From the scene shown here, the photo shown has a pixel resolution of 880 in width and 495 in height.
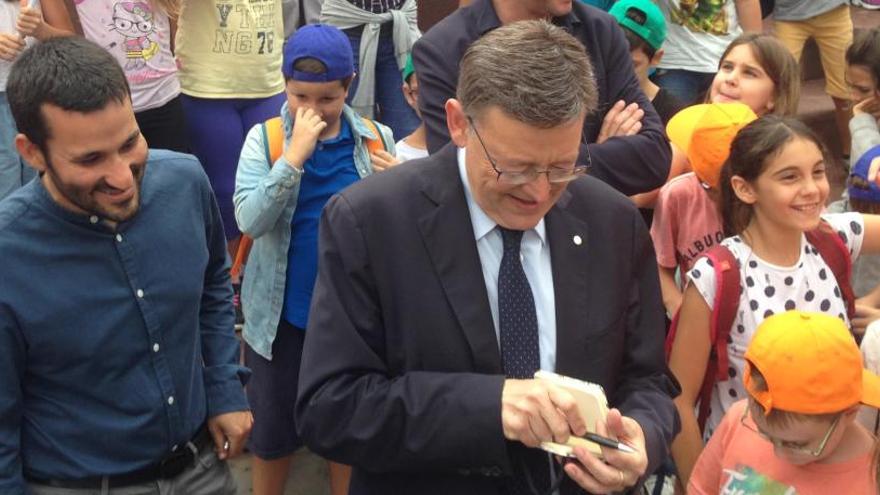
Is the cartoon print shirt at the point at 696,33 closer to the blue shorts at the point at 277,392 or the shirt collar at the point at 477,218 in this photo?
the blue shorts at the point at 277,392

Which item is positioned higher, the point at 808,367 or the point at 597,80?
the point at 597,80

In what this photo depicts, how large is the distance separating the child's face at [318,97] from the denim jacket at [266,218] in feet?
0.24

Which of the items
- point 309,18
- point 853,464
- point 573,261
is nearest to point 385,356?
point 573,261

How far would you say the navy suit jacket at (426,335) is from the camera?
2.43 metres

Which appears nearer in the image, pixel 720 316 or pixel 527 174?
pixel 527 174

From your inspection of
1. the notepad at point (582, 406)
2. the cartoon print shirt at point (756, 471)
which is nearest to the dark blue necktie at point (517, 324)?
the notepad at point (582, 406)

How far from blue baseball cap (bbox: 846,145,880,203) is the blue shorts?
2.33 metres

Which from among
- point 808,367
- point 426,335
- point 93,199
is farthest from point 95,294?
point 808,367

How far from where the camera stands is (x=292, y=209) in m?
4.25

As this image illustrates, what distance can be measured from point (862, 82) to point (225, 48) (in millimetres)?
3112

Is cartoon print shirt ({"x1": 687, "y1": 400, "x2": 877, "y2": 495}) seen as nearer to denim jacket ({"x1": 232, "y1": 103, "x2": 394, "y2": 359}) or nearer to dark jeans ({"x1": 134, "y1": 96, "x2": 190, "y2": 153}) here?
denim jacket ({"x1": 232, "y1": 103, "x2": 394, "y2": 359})

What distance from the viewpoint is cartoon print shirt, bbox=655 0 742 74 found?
6504 millimetres

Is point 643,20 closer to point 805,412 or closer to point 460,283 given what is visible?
point 805,412

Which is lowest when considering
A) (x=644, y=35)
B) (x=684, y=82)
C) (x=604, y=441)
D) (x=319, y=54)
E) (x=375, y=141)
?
(x=684, y=82)
